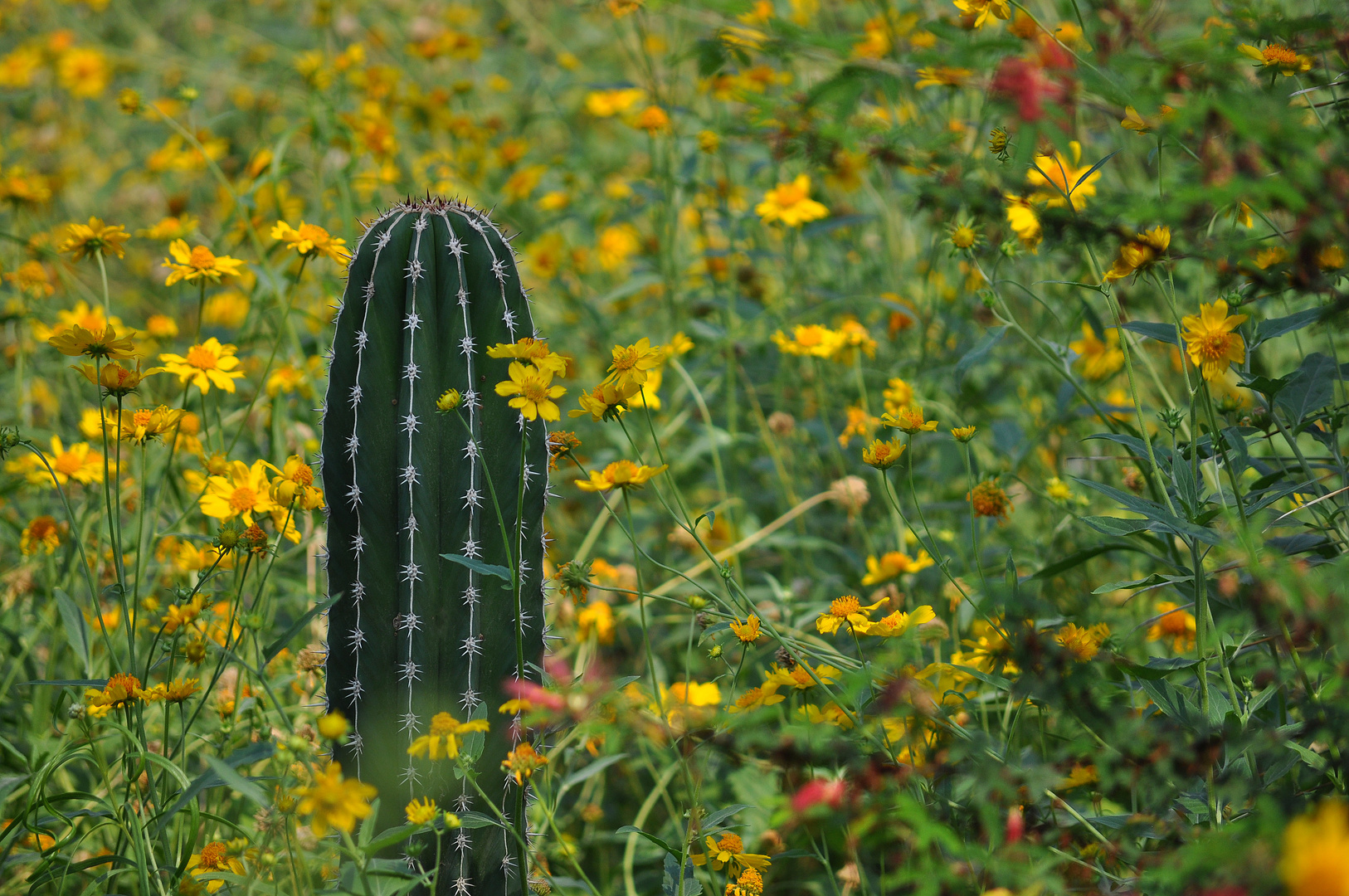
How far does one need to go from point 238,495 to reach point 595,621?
0.67 meters

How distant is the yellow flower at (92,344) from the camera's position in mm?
1379

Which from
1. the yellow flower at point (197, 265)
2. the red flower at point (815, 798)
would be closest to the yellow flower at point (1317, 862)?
the red flower at point (815, 798)

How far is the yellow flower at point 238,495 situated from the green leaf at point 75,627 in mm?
229

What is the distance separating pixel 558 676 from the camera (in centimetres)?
100

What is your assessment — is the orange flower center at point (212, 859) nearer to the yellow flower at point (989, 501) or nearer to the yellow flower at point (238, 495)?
the yellow flower at point (238, 495)

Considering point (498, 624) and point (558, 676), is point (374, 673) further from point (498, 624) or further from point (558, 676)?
point (558, 676)

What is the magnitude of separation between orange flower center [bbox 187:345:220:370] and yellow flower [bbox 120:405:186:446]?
9cm

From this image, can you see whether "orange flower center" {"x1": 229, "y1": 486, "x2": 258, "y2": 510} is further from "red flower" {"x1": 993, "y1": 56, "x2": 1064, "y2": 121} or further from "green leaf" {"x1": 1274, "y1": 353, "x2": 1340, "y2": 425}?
"green leaf" {"x1": 1274, "y1": 353, "x2": 1340, "y2": 425}

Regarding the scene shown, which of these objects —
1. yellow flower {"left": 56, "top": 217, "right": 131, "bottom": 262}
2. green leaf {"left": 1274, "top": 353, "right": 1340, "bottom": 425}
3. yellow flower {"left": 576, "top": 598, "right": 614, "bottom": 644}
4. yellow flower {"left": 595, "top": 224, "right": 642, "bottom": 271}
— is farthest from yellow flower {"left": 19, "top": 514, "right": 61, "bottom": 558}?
green leaf {"left": 1274, "top": 353, "right": 1340, "bottom": 425}

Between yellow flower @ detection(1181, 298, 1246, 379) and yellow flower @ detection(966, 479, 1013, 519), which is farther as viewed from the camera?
yellow flower @ detection(966, 479, 1013, 519)

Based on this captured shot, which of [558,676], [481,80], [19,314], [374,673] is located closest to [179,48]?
[481,80]

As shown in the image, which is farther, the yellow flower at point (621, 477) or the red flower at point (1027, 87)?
the yellow flower at point (621, 477)

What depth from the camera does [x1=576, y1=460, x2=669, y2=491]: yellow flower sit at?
1322 millimetres

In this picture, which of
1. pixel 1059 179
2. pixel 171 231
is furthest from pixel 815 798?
pixel 171 231
